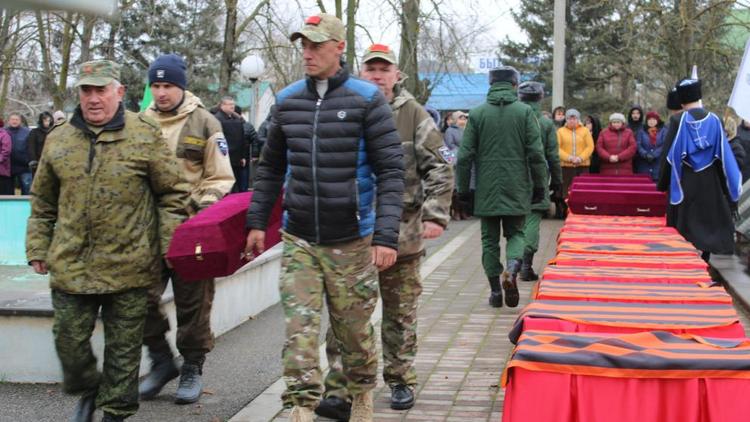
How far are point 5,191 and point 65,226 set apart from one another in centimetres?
1455

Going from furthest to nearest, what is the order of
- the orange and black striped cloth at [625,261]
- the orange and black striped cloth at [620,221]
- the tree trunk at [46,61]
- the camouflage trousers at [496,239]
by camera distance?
the tree trunk at [46,61], the orange and black striped cloth at [620,221], the camouflage trousers at [496,239], the orange and black striped cloth at [625,261]

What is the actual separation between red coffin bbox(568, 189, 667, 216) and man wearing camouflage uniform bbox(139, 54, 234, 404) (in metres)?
5.75

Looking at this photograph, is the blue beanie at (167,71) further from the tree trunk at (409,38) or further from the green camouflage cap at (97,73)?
the tree trunk at (409,38)

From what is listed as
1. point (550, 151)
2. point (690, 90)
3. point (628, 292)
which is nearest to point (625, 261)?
point (628, 292)

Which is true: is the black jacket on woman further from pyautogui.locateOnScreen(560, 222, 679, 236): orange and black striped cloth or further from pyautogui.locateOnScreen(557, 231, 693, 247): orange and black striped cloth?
pyautogui.locateOnScreen(557, 231, 693, 247): orange and black striped cloth

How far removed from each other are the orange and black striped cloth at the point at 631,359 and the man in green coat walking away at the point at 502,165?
15.0 ft

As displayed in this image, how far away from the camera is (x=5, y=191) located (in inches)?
735

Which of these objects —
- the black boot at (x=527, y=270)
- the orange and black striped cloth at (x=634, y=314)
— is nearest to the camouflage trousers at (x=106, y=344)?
the orange and black striped cloth at (x=634, y=314)

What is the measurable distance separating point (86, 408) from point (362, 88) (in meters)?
2.12

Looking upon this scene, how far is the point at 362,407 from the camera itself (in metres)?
5.14

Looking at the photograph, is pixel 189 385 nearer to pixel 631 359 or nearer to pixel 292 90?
pixel 292 90

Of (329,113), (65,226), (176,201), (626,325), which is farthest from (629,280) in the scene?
(65,226)

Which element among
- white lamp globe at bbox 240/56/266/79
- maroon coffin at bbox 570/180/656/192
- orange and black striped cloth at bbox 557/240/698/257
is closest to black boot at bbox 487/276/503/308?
orange and black striped cloth at bbox 557/240/698/257

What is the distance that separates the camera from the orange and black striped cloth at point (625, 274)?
19.5 ft
